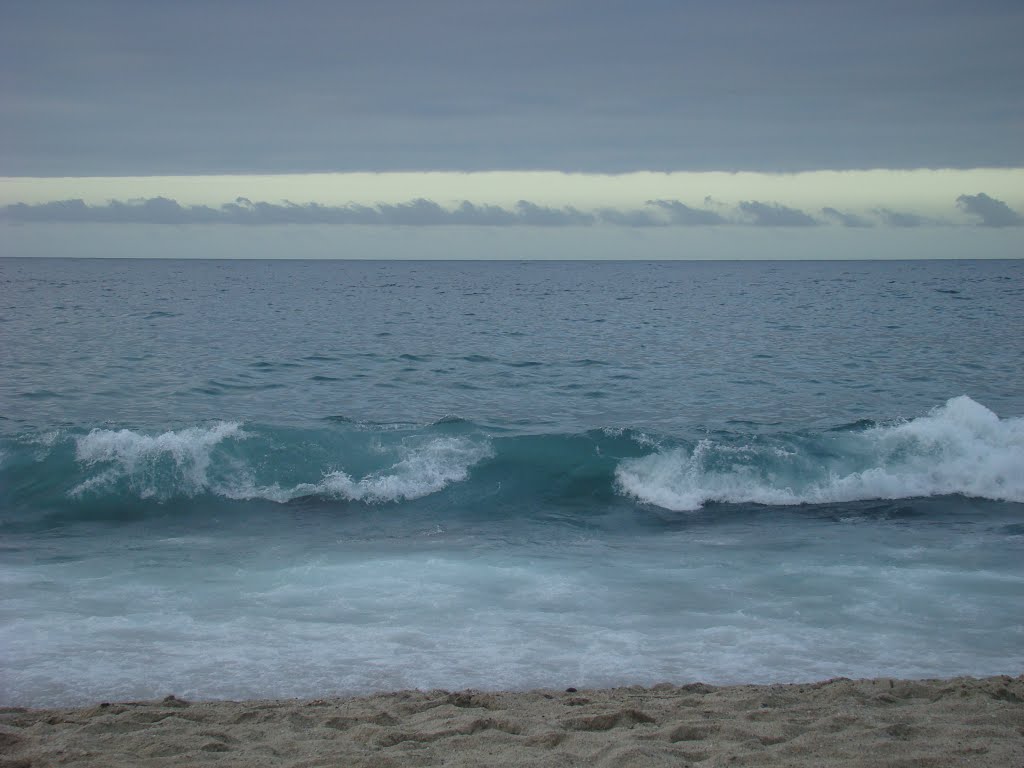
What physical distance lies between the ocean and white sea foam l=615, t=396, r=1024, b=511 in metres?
0.06

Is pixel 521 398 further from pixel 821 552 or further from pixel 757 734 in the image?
pixel 757 734

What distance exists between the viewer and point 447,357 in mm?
29312

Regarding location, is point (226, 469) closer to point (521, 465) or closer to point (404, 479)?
point (404, 479)

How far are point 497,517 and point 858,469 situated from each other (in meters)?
6.86

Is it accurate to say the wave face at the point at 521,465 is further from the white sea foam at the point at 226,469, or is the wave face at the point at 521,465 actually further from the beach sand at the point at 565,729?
the beach sand at the point at 565,729

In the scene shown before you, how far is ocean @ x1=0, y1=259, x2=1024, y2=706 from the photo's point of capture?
8016 millimetres

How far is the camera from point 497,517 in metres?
13.9

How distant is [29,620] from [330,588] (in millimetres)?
3007

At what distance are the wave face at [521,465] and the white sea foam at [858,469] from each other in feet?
0.09

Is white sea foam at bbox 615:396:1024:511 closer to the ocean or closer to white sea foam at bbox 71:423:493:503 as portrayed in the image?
the ocean

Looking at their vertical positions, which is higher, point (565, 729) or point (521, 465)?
point (565, 729)

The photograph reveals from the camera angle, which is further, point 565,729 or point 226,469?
point 226,469

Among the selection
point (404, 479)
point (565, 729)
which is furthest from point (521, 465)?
point (565, 729)

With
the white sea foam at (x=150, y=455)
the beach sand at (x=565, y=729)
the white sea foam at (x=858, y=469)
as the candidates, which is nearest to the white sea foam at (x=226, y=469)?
the white sea foam at (x=150, y=455)
